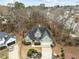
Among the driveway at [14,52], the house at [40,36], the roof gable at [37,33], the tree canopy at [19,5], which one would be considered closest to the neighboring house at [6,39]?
the driveway at [14,52]

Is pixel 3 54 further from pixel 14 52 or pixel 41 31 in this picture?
pixel 41 31

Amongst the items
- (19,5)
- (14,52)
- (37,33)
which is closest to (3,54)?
(14,52)

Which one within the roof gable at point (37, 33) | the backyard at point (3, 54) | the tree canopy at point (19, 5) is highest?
the tree canopy at point (19, 5)

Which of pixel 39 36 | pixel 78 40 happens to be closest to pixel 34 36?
pixel 39 36

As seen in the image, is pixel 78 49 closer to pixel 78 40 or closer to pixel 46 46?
pixel 78 40

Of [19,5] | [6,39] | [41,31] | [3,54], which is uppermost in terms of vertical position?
[19,5]

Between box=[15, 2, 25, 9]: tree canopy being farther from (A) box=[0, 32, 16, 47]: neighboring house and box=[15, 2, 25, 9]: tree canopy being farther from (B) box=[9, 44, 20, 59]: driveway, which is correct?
(B) box=[9, 44, 20, 59]: driveway

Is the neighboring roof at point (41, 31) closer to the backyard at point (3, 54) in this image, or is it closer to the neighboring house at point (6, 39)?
the neighboring house at point (6, 39)

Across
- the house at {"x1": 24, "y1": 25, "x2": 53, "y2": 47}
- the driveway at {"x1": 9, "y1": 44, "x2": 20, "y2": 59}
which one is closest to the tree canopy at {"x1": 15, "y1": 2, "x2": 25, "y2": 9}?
the house at {"x1": 24, "y1": 25, "x2": 53, "y2": 47}

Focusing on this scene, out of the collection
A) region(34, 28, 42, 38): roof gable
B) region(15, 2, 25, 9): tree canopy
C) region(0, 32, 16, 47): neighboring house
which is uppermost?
region(15, 2, 25, 9): tree canopy
